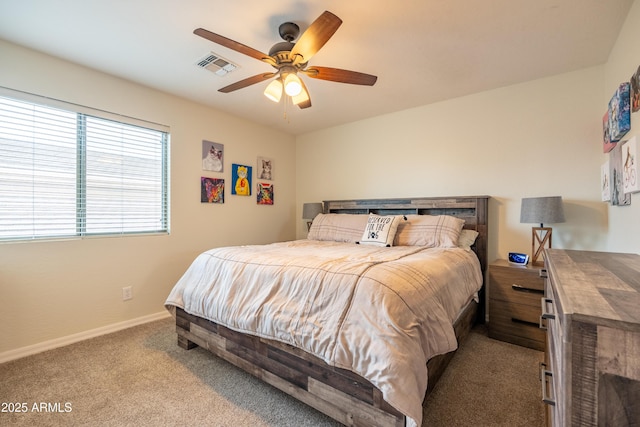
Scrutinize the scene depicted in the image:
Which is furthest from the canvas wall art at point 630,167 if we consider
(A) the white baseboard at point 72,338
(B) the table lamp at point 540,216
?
(A) the white baseboard at point 72,338

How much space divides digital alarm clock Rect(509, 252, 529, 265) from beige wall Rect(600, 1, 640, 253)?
0.56m

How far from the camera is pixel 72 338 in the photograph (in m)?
2.40

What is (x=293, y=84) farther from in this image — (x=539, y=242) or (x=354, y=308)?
(x=539, y=242)

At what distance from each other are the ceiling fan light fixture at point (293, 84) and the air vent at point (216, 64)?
30.6 inches

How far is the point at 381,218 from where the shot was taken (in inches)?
119

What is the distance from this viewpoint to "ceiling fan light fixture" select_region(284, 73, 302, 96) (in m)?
1.90

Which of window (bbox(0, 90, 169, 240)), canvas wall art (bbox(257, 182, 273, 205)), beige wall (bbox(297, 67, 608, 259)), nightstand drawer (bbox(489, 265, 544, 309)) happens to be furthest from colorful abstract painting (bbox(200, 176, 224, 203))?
nightstand drawer (bbox(489, 265, 544, 309))

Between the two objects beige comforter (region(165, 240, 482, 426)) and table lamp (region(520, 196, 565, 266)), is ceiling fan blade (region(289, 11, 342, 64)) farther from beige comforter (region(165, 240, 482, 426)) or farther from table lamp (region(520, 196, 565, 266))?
table lamp (region(520, 196, 565, 266))

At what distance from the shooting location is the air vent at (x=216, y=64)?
2.30 meters

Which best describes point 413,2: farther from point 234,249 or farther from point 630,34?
point 234,249

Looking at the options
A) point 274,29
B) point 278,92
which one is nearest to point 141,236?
point 278,92

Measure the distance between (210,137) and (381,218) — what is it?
229 centimetres

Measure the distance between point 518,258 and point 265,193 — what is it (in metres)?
3.14

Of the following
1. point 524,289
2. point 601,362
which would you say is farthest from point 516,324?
point 601,362
